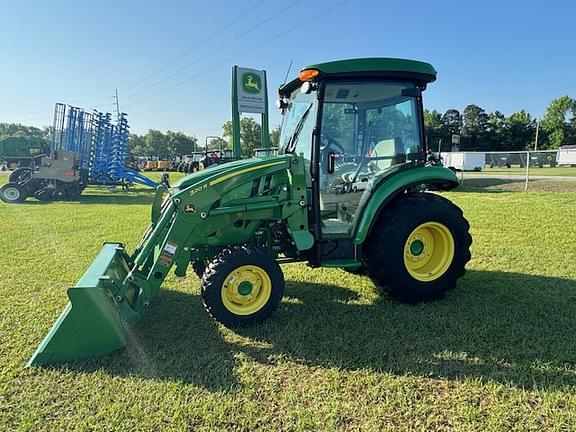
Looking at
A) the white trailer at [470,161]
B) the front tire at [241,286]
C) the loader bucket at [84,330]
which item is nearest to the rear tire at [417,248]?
the front tire at [241,286]

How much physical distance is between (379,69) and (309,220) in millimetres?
1585

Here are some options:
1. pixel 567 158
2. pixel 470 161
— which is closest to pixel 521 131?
pixel 567 158

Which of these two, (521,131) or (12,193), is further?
(521,131)

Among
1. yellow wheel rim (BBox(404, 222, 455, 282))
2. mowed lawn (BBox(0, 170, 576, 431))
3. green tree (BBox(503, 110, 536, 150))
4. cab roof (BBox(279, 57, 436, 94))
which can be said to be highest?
green tree (BBox(503, 110, 536, 150))

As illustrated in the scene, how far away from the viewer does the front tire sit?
3402 mm

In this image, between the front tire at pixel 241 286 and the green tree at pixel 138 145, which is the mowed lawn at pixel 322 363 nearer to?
the front tire at pixel 241 286

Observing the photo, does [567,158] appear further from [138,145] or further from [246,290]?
[138,145]

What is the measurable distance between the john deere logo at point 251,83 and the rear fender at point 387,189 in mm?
10360

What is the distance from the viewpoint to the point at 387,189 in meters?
3.81

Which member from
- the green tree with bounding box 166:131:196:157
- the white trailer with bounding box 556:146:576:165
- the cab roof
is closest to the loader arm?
the cab roof

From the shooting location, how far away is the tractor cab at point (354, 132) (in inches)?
148

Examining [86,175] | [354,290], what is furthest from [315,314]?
[86,175]

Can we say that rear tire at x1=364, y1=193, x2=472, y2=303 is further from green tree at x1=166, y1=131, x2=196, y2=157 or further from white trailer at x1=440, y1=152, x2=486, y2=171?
green tree at x1=166, y1=131, x2=196, y2=157

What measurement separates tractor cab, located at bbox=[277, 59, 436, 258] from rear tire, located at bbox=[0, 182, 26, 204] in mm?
13180
